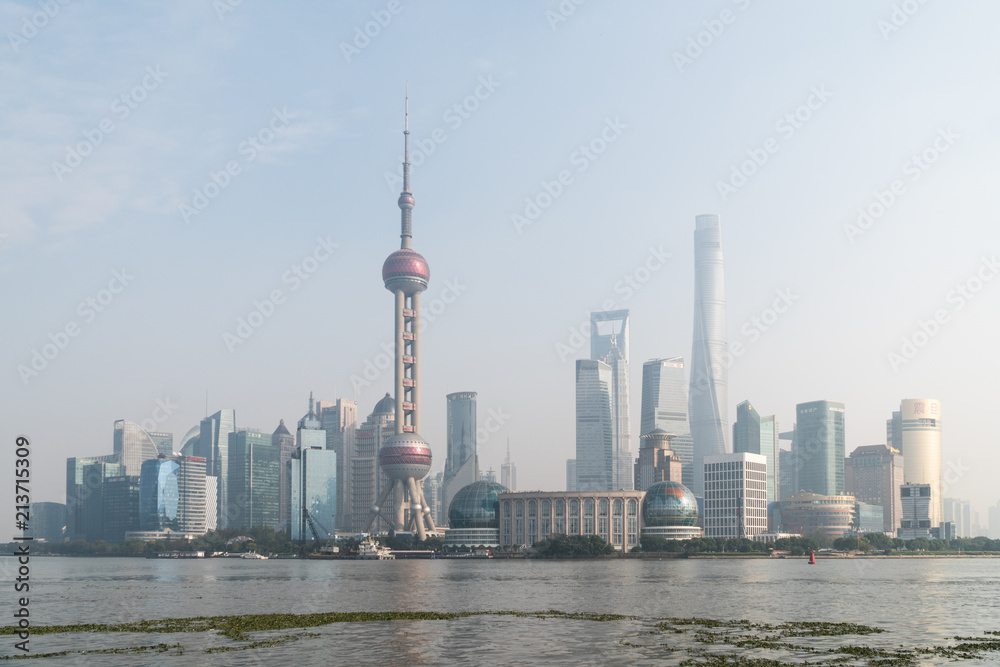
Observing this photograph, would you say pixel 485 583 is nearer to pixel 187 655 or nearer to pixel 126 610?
pixel 126 610

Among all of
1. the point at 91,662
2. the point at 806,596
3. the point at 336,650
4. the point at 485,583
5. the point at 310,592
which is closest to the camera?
the point at 91,662

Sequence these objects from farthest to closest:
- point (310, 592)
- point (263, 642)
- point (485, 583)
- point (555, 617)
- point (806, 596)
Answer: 1. point (485, 583)
2. point (310, 592)
3. point (806, 596)
4. point (555, 617)
5. point (263, 642)

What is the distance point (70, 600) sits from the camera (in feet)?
436

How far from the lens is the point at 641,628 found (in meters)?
86.4

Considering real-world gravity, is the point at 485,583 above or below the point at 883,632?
below

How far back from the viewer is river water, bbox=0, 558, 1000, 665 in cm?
7175

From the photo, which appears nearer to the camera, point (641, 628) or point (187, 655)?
point (187, 655)

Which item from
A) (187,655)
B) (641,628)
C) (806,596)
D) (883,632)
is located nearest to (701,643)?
(641,628)

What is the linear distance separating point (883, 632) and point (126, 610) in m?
77.6

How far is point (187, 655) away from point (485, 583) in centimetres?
9811

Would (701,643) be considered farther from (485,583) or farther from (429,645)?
(485,583)

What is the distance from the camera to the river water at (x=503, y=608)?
71750 mm

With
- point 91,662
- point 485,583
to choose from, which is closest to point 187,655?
point 91,662

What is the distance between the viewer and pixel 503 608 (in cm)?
10888
